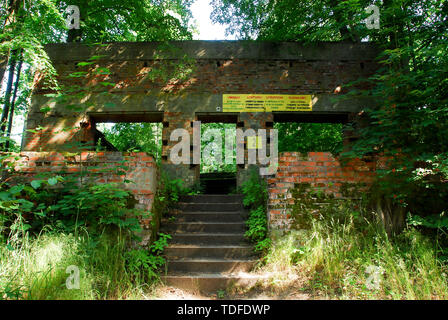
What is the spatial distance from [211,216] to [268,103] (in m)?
3.96

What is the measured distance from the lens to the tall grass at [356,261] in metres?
3.23

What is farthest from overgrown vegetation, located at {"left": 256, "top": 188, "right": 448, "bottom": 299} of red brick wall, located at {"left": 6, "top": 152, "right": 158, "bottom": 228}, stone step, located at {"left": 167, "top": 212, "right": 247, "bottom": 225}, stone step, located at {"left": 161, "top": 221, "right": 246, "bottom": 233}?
Result: red brick wall, located at {"left": 6, "top": 152, "right": 158, "bottom": 228}

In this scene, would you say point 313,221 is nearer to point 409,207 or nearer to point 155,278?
point 409,207

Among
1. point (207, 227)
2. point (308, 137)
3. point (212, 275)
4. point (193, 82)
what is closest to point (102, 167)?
point (207, 227)

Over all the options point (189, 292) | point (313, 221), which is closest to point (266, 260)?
point (313, 221)

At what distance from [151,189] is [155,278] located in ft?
4.49

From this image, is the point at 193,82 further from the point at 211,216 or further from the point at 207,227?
the point at 207,227

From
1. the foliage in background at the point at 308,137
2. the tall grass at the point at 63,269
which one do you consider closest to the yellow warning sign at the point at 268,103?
Answer: the foliage in background at the point at 308,137

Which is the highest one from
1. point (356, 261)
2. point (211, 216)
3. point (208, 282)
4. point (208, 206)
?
point (208, 206)

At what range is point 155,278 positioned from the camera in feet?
12.8

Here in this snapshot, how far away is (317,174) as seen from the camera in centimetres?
473

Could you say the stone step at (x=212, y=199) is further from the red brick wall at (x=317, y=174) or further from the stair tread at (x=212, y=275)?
the stair tread at (x=212, y=275)

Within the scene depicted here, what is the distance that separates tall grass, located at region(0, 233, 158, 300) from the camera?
2.83 meters
